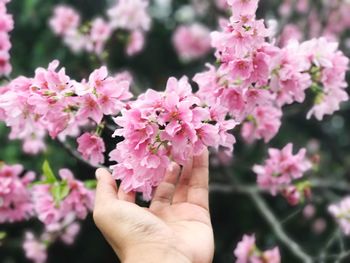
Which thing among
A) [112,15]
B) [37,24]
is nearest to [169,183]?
[112,15]

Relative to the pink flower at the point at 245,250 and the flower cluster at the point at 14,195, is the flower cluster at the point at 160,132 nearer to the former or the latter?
the flower cluster at the point at 14,195

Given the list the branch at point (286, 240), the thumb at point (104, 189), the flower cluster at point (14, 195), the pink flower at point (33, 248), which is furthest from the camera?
the pink flower at point (33, 248)

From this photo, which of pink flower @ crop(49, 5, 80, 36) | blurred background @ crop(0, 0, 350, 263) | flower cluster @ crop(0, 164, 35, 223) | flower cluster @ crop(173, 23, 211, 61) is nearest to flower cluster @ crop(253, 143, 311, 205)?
flower cluster @ crop(0, 164, 35, 223)

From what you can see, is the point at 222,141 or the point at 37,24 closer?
the point at 222,141

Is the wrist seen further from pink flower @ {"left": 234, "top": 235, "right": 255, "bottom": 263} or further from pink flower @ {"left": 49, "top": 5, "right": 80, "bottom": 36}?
pink flower @ {"left": 49, "top": 5, "right": 80, "bottom": 36}

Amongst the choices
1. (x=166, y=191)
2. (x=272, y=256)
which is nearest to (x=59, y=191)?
(x=166, y=191)

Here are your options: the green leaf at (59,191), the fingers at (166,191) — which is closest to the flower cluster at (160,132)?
the fingers at (166,191)

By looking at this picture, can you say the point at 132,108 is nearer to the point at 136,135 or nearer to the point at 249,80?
the point at 136,135
